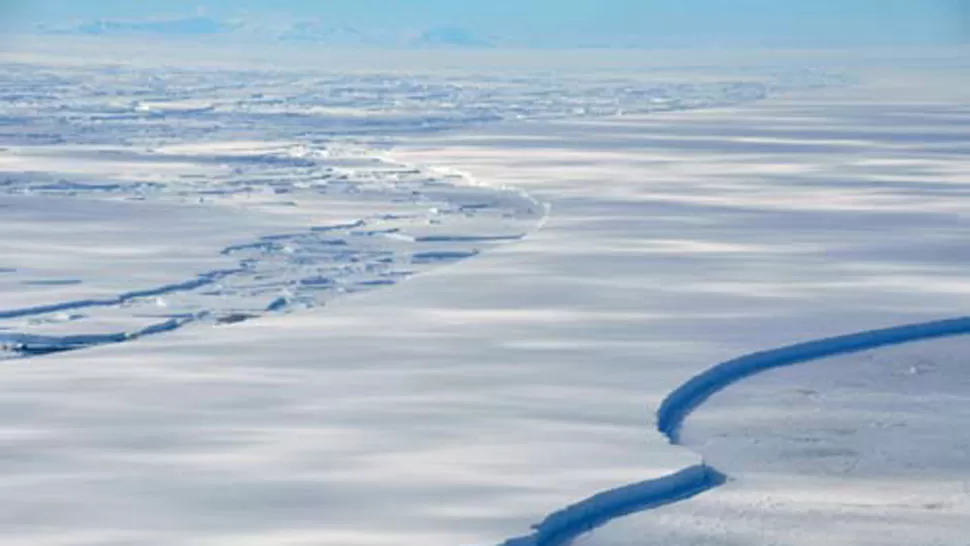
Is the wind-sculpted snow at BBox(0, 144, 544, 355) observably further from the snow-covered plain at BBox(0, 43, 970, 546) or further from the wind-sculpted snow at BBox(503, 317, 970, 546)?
the wind-sculpted snow at BBox(503, 317, 970, 546)

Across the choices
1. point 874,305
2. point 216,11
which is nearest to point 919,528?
point 874,305

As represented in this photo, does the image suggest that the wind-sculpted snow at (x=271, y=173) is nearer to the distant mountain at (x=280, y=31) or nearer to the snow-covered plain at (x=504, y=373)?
the snow-covered plain at (x=504, y=373)

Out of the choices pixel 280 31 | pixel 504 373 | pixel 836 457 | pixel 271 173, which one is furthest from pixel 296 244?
pixel 280 31

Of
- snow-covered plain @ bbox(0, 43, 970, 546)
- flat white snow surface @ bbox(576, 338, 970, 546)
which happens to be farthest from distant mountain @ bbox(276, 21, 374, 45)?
flat white snow surface @ bbox(576, 338, 970, 546)

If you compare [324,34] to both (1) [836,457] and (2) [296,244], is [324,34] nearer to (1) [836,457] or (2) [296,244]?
(2) [296,244]

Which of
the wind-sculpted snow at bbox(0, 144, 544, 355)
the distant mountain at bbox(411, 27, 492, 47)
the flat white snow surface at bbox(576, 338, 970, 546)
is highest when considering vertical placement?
the distant mountain at bbox(411, 27, 492, 47)

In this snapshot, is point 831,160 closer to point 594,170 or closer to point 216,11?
point 594,170
